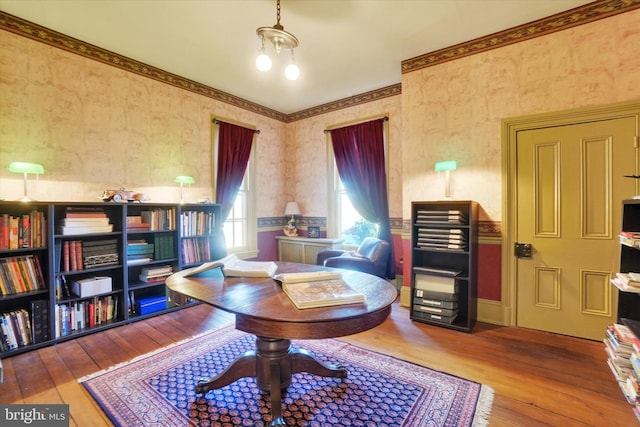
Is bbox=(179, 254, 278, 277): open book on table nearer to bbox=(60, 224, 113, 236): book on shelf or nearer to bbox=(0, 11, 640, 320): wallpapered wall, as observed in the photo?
bbox=(60, 224, 113, 236): book on shelf

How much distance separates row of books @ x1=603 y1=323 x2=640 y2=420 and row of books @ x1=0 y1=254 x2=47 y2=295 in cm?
407

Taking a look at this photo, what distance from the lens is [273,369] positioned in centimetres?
160

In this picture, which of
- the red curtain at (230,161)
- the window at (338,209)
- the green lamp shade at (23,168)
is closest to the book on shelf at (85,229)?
the green lamp shade at (23,168)

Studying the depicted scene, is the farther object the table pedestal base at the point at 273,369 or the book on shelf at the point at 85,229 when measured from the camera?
the book on shelf at the point at 85,229

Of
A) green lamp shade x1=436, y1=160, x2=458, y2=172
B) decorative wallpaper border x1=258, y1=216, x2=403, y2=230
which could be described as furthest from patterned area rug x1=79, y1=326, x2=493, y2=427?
decorative wallpaper border x1=258, y1=216, x2=403, y2=230

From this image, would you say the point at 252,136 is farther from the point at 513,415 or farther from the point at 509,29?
the point at 513,415

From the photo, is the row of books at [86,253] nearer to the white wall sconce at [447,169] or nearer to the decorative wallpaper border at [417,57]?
the decorative wallpaper border at [417,57]

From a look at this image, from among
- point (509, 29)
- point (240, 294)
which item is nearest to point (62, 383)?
point (240, 294)

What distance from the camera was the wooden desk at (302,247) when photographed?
4.58 m

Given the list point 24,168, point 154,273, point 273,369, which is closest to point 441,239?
point 273,369

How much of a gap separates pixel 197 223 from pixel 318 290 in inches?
108

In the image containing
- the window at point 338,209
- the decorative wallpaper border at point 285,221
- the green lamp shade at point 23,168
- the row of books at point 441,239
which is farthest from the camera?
the decorative wallpaper border at point 285,221

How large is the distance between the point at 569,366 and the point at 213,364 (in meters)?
2.70

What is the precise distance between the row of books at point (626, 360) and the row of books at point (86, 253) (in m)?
3.95
